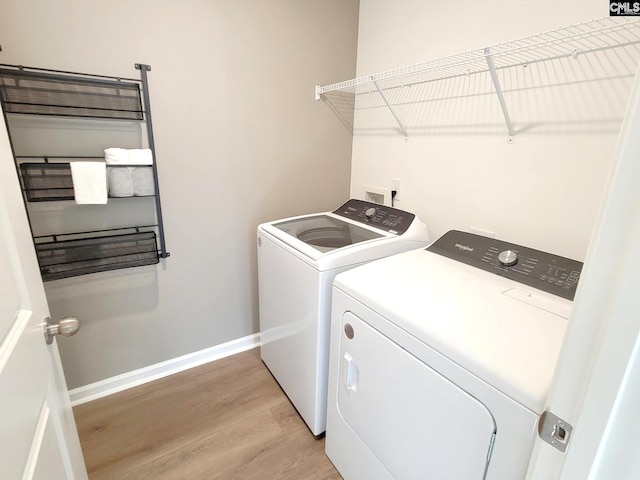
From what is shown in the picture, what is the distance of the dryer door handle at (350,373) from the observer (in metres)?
1.23

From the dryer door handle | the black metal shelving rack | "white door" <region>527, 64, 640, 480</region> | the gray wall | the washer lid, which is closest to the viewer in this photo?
"white door" <region>527, 64, 640, 480</region>

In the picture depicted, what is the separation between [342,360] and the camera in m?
1.30

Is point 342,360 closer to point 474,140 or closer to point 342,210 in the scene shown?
point 342,210

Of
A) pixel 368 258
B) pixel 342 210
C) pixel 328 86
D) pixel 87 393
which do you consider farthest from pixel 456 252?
pixel 87 393

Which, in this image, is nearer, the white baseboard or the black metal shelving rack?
the black metal shelving rack

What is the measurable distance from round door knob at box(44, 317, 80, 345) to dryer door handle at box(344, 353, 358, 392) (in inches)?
34.5

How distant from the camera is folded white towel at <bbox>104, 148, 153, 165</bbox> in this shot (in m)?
1.51

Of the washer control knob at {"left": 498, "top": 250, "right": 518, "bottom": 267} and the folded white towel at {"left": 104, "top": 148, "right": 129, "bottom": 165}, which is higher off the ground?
the folded white towel at {"left": 104, "top": 148, "right": 129, "bottom": 165}

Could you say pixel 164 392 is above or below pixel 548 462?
below

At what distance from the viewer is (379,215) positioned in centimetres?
187

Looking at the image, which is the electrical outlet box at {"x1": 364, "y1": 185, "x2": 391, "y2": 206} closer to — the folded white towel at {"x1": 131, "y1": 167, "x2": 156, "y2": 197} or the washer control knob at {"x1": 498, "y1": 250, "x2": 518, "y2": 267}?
the washer control knob at {"x1": 498, "y1": 250, "x2": 518, "y2": 267}

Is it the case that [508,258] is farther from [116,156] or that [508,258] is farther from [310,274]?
[116,156]

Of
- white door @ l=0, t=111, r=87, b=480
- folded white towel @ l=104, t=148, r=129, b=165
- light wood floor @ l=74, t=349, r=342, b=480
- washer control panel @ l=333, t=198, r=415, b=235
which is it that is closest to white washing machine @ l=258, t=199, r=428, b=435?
washer control panel @ l=333, t=198, r=415, b=235

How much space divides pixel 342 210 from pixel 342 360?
107 centimetres
